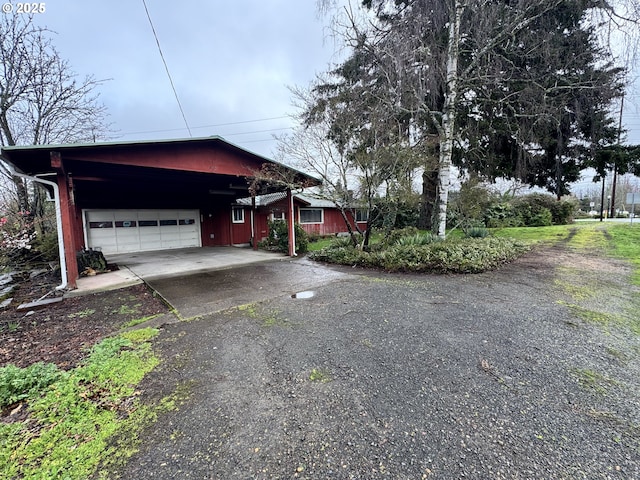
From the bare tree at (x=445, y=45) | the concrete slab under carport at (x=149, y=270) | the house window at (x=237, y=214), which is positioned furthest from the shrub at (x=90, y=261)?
the bare tree at (x=445, y=45)

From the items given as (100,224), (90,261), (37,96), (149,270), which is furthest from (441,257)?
(37,96)

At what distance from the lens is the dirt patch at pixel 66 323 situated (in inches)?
122

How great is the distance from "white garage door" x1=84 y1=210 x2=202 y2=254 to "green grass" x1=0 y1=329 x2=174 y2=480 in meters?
11.1

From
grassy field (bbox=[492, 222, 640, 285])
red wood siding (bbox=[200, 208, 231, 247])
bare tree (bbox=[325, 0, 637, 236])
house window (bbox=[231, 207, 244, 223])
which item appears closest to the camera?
bare tree (bbox=[325, 0, 637, 236])

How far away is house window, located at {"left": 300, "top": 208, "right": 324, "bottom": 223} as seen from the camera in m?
16.4

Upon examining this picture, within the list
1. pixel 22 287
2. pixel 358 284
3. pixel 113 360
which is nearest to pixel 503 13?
pixel 358 284

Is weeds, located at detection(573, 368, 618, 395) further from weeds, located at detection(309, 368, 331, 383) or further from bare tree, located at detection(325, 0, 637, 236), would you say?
bare tree, located at detection(325, 0, 637, 236)

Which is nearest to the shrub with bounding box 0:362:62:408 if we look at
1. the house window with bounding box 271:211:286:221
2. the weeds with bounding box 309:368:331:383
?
the weeds with bounding box 309:368:331:383

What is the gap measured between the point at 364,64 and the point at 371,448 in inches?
436

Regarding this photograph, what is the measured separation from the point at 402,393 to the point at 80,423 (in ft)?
7.97

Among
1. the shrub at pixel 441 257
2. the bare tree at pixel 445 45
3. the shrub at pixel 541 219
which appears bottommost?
the shrub at pixel 441 257

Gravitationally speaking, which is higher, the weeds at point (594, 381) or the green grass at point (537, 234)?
the green grass at point (537, 234)

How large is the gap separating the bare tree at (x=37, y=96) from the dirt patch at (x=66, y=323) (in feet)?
30.4

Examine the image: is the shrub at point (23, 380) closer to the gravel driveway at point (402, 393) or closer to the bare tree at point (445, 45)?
the gravel driveway at point (402, 393)
